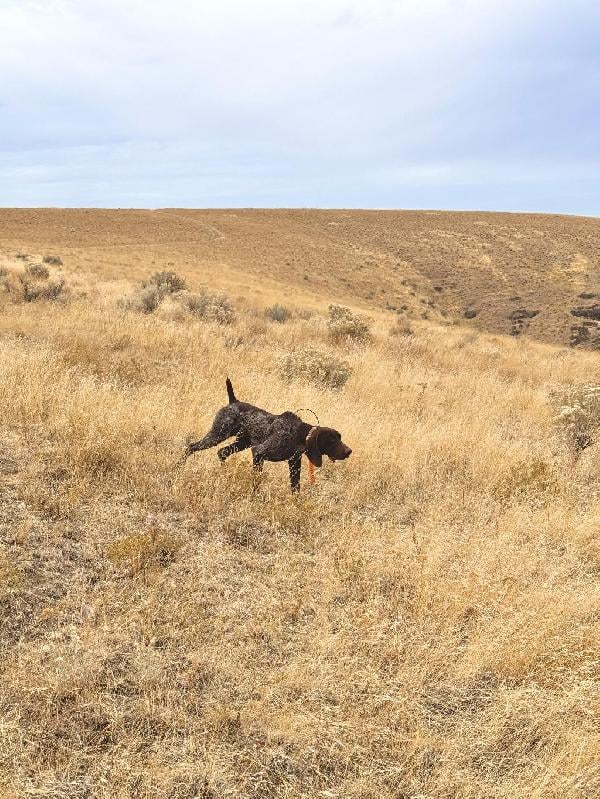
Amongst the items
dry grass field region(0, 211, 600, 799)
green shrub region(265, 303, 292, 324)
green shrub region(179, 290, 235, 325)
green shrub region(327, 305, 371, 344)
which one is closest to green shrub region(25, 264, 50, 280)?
green shrub region(179, 290, 235, 325)

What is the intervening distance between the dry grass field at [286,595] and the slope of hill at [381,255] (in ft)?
76.6

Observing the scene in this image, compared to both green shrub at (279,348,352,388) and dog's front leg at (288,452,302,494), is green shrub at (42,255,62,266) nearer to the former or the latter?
green shrub at (279,348,352,388)

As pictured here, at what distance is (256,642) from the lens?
332cm

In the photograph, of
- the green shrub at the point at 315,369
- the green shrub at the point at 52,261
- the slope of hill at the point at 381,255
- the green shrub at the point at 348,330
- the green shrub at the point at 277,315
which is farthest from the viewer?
the slope of hill at the point at 381,255

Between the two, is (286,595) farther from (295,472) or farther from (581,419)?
(581,419)

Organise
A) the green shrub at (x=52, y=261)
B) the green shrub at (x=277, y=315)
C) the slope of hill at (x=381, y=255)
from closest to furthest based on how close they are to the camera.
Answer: the green shrub at (x=277, y=315) → the green shrub at (x=52, y=261) → the slope of hill at (x=381, y=255)

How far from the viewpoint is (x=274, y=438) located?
16.2ft

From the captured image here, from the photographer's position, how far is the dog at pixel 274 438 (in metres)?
4.93

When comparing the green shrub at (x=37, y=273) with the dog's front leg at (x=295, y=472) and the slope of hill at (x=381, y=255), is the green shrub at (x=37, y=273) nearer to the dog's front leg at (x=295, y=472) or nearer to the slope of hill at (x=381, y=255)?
the slope of hill at (x=381, y=255)

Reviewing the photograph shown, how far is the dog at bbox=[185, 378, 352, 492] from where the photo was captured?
16.2 feet

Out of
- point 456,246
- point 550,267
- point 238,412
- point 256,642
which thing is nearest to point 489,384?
point 238,412

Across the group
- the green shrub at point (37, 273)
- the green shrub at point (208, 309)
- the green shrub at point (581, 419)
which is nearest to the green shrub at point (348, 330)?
the green shrub at point (208, 309)

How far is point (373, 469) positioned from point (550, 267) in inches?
2142

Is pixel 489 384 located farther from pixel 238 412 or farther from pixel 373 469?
pixel 238 412
